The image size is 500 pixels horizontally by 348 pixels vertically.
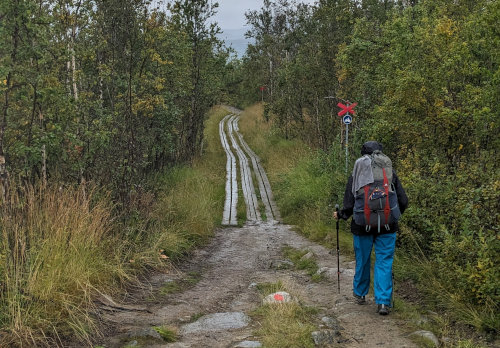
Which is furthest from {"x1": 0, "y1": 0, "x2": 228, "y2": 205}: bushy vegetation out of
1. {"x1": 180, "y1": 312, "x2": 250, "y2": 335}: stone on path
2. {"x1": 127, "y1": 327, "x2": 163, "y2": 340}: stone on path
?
{"x1": 180, "y1": 312, "x2": 250, "y2": 335}: stone on path

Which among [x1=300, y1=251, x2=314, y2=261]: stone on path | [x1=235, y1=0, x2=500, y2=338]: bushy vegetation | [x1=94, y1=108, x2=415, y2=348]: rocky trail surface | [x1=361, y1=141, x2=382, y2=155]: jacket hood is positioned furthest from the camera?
[x1=300, y1=251, x2=314, y2=261]: stone on path

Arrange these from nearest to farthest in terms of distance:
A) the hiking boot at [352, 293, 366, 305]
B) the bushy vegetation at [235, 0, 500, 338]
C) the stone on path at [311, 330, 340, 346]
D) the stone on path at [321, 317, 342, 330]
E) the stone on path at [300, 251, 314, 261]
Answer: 1. the stone on path at [311, 330, 340, 346]
2. the stone on path at [321, 317, 342, 330]
3. the bushy vegetation at [235, 0, 500, 338]
4. the hiking boot at [352, 293, 366, 305]
5. the stone on path at [300, 251, 314, 261]

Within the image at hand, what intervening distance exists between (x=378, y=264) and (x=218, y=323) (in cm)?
171

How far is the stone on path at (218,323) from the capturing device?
425 cm

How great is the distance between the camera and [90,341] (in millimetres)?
3809

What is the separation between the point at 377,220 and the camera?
4477 mm

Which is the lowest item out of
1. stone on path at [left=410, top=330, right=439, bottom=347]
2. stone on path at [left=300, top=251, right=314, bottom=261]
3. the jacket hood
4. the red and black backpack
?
stone on path at [left=300, top=251, right=314, bottom=261]

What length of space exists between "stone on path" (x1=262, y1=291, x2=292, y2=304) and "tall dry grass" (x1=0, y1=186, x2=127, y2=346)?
5.80ft

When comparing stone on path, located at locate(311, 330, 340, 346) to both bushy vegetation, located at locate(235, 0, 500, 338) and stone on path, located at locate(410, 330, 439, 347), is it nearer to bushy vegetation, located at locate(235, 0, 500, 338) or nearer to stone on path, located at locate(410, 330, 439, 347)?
stone on path, located at locate(410, 330, 439, 347)

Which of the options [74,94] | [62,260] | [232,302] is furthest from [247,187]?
[62,260]

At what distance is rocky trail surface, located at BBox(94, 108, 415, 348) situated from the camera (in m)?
3.95

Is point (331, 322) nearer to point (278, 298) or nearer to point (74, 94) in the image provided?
point (278, 298)

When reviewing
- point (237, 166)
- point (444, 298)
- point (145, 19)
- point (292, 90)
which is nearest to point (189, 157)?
point (237, 166)

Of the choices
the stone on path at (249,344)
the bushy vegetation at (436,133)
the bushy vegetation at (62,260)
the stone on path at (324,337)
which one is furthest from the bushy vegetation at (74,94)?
the bushy vegetation at (436,133)
